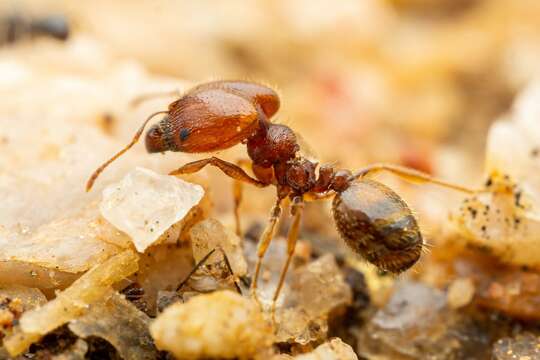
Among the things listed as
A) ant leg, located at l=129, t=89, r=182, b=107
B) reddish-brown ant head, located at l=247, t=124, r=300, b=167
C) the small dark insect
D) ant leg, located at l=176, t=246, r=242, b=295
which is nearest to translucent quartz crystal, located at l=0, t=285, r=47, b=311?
ant leg, located at l=176, t=246, r=242, b=295

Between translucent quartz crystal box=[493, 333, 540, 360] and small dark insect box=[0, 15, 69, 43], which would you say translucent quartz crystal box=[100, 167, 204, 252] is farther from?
small dark insect box=[0, 15, 69, 43]

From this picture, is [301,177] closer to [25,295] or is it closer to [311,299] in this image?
[311,299]

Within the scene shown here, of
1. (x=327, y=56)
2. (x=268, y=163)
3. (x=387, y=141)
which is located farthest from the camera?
(x=327, y=56)

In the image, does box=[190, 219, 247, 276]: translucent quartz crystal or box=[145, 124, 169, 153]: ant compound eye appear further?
box=[145, 124, 169, 153]: ant compound eye

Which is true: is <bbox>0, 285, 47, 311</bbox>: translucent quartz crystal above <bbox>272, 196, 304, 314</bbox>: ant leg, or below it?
below

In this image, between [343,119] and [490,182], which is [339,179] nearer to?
[490,182]

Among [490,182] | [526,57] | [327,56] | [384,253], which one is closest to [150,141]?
[384,253]

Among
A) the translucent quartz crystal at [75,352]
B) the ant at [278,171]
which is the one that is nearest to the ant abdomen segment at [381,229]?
the ant at [278,171]

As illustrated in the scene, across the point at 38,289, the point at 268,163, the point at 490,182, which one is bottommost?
the point at 38,289
